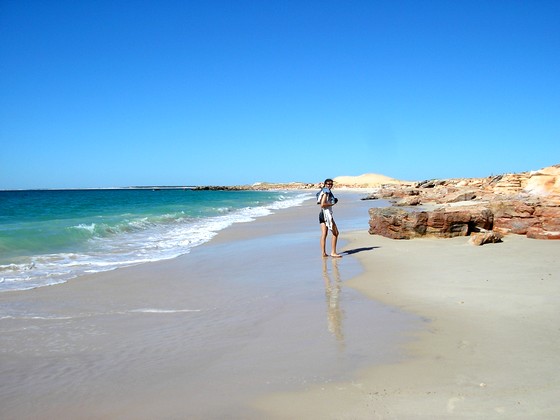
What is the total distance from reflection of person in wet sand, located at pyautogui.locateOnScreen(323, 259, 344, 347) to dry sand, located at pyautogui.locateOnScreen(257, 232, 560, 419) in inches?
13.7

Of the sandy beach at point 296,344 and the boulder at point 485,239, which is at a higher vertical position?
the boulder at point 485,239

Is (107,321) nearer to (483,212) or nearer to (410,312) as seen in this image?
(410,312)

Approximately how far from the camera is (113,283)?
738 cm

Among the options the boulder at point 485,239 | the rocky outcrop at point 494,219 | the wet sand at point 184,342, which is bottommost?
the wet sand at point 184,342

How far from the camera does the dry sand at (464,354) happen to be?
9.37 ft

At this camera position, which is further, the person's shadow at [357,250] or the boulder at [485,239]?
the person's shadow at [357,250]

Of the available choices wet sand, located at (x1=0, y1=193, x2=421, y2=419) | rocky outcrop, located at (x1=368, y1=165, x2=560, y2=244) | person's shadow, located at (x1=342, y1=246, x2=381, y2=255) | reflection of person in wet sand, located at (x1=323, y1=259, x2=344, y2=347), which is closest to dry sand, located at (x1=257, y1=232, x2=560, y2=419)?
wet sand, located at (x1=0, y1=193, x2=421, y2=419)

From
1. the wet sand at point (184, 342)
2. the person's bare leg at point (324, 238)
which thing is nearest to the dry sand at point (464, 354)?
the wet sand at point (184, 342)

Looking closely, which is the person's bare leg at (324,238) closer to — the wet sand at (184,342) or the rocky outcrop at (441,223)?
the wet sand at (184,342)

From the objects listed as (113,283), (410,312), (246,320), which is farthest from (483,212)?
(113,283)

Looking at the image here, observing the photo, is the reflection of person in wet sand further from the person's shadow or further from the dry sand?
the person's shadow

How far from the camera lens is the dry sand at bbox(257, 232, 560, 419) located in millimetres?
2855

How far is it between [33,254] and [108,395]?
9.28m

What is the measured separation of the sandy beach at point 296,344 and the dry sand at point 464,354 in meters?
0.01
